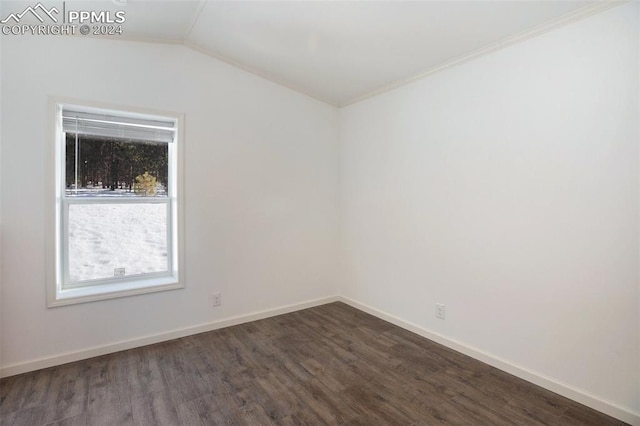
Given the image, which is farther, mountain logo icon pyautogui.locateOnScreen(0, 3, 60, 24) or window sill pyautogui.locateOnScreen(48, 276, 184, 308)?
window sill pyautogui.locateOnScreen(48, 276, 184, 308)

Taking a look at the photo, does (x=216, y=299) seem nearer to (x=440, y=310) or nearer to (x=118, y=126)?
(x=118, y=126)

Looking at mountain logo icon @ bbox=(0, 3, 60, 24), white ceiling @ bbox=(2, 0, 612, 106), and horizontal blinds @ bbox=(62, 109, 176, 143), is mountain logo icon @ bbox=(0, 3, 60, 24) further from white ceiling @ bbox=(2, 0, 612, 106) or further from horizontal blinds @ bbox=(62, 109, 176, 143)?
horizontal blinds @ bbox=(62, 109, 176, 143)

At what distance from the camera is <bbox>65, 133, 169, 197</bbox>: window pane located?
2.67 meters

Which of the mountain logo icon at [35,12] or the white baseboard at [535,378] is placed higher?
the mountain logo icon at [35,12]

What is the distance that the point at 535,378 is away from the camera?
2248mm

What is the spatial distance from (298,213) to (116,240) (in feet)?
6.05

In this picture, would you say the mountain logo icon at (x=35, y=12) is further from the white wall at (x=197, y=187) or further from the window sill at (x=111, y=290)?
the window sill at (x=111, y=290)

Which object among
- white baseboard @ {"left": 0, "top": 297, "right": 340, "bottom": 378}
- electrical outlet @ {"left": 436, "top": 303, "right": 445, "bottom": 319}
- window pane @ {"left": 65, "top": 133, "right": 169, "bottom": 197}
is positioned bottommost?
white baseboard @ {"left": 0, "top": 297, "right": 340, "bottom": 378}

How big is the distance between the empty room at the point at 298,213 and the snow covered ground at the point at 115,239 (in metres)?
0.02

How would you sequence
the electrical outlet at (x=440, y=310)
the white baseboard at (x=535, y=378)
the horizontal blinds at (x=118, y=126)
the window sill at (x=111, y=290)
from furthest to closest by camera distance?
the electrical outlet at (x=440, y=310)
the horizontal blinds at (x=118, y=126)
the window sill at (x=111, y=290)
the white baseboard at (x=535, y=378)

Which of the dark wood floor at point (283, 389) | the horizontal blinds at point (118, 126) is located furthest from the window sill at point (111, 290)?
the horizontal blinds at point (118, 126)

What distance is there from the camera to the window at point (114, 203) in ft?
8.63

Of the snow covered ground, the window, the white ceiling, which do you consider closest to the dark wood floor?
the window

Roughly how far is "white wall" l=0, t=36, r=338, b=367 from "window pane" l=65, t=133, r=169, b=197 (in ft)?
0.89
